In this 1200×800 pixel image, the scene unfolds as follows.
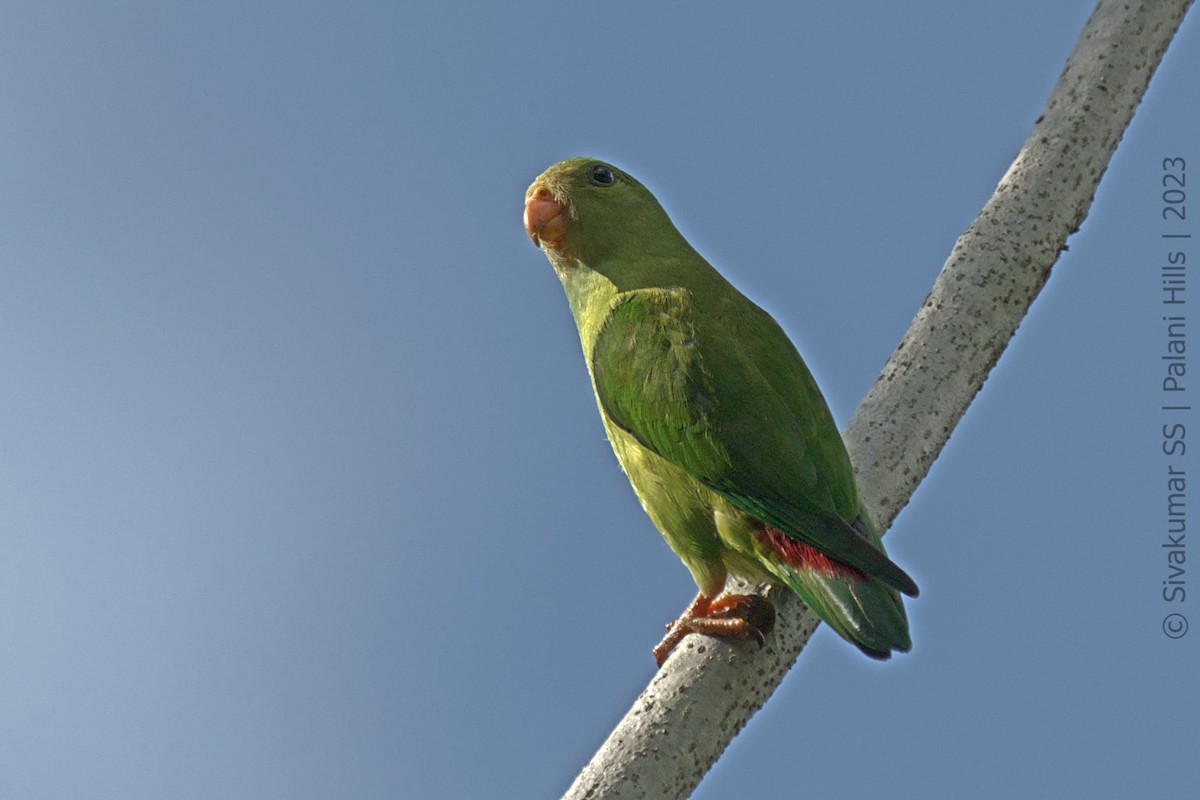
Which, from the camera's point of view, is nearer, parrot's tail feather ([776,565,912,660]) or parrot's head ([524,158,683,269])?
parrot's tail feather ([776,565,912,660])

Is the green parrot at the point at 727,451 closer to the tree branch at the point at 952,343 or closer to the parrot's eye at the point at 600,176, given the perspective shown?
the tree branch at the point at 952,343

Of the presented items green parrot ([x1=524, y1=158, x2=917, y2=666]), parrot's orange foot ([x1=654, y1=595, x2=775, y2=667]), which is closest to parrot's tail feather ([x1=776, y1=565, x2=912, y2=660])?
green parrot ([x1=524, y1=158, x2=917, y2=666])

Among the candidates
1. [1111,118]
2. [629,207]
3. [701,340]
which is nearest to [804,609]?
[701,340]

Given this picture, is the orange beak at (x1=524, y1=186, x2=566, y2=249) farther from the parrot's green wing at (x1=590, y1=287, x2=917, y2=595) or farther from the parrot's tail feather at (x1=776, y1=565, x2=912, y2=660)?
the parrot's tail feather at (x1=776, y1=565, x2=912, y2=660)

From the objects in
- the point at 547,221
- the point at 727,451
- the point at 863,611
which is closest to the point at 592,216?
the point at 547,221

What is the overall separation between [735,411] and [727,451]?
0.53 ft

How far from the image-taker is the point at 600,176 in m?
5.16

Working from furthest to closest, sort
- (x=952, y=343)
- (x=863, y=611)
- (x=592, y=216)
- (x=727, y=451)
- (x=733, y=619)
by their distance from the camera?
(x=592, y=216)
(x=952, y=343)
(x=727, y=451)
(x=733, y=619)
(x=863, y=611)

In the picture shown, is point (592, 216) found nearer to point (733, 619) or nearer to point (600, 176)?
point (600, 176)

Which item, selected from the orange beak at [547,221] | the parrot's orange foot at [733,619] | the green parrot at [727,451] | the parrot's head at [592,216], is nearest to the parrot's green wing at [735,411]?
the green parrot at [727,451]

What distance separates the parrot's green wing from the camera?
3883 mm

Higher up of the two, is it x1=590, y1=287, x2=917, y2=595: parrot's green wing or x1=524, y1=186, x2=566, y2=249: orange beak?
x1=524, y1=186, x2=566, y2=249: orange beak

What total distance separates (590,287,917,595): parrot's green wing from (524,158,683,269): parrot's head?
0.47 meters

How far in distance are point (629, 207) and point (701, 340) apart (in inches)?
42.2
